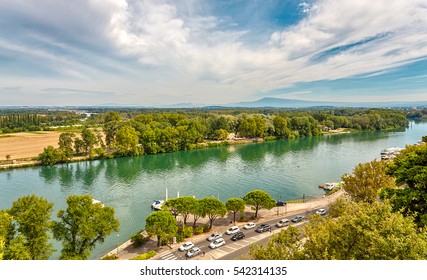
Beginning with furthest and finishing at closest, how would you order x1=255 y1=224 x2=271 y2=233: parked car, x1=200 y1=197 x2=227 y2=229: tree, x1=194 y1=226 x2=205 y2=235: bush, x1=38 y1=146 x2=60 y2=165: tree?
1. x1=38 y1=146 x2=60 y2=165: tree
2. x1=200 y1=197 x2=227 y2=229: tree
3. x1=194 y1=226 x2=205 y2=235: bush
4. x1=255 y1=224 x2=271 y2=233: parked car

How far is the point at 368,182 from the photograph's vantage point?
16250mm

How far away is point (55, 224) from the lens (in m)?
11.5

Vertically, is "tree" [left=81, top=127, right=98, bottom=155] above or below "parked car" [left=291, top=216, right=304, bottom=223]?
above

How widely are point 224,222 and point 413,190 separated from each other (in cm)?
1095

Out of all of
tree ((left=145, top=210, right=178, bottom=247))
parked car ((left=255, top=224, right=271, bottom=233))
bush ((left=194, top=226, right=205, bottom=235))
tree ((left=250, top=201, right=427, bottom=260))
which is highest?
tree ((left=250, top=201, right=427, bottom=260))

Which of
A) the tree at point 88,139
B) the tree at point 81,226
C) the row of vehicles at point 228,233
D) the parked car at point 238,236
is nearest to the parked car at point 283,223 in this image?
the row of vehicles at point 228,233

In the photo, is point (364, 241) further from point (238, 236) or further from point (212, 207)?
point (212, 207)

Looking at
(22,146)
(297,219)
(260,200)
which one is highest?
(22,146)

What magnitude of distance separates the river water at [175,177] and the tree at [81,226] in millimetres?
3043

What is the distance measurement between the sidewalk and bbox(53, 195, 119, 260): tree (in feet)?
7.17

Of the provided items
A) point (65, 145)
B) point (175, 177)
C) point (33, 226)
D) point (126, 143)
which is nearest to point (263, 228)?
point (33, 226)

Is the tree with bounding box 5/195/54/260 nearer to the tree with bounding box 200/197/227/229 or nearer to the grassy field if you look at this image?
the tree with bounding box 200/197/227/229

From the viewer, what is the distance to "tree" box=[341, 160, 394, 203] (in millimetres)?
16094

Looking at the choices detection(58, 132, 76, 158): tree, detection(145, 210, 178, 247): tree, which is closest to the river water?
detection(58, 132, 76, 158): tree
